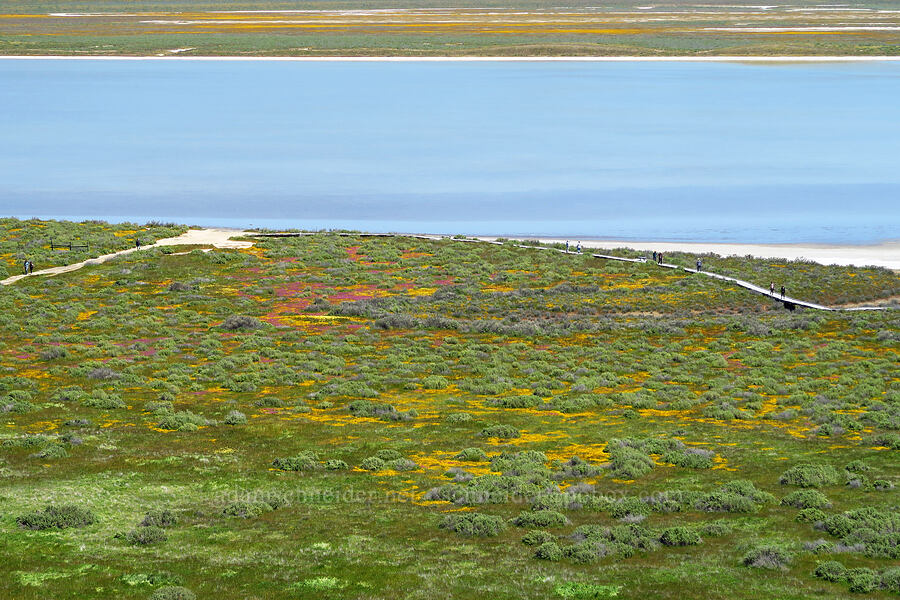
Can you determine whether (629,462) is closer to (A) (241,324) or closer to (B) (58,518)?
(B) (58,518)

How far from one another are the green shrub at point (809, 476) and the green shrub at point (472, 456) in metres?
7.53

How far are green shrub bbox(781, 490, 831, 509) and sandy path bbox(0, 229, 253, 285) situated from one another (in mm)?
45151

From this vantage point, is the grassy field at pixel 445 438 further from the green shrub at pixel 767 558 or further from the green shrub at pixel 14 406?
the green shrub at pixel 14 406

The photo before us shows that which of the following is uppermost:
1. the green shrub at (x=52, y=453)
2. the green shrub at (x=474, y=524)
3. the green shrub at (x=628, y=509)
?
the green shrub at (x=628, y=509)

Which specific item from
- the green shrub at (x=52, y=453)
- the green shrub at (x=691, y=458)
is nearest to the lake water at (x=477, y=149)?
the green shrub at (x=691, y=458)

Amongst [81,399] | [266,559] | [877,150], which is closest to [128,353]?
[81,399]

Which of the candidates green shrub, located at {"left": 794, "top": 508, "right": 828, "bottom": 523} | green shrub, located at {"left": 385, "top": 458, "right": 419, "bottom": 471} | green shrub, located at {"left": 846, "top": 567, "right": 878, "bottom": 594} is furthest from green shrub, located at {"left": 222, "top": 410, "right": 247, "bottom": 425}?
green shrub, located at {"left": 846, "top": 567, "right": 878, "bottom": 594}

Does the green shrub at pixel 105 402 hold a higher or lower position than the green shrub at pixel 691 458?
lower

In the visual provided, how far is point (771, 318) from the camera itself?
157 feet

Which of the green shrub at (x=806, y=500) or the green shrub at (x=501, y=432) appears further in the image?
the green shrub at (x=501, y=432)

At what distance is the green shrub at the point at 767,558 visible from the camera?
18.9 meters

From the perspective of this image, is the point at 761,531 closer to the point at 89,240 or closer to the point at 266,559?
the point at 266,559

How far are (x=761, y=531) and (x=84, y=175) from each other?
85582mm

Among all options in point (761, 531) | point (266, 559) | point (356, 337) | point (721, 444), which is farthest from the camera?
point (356, 337)
